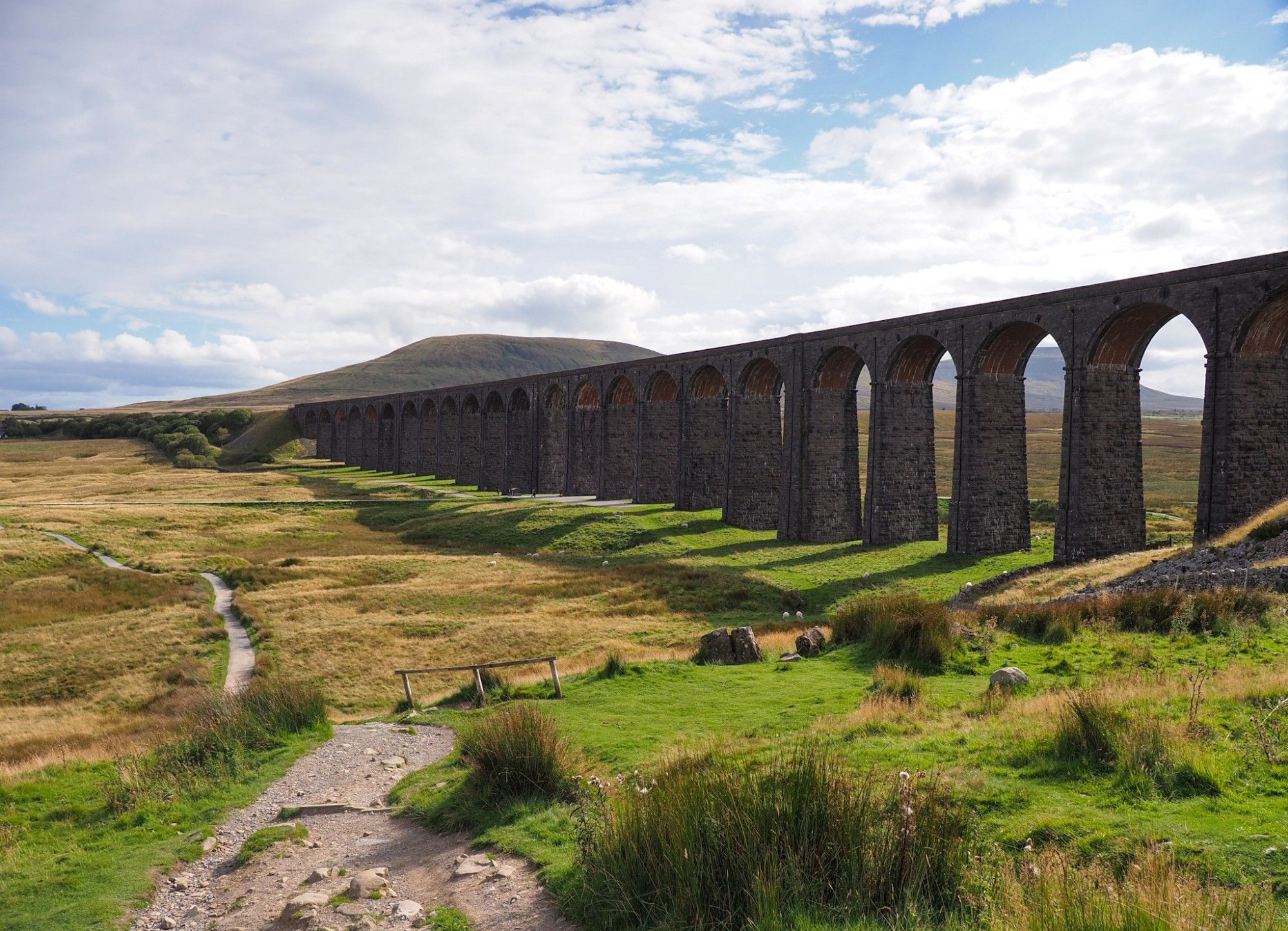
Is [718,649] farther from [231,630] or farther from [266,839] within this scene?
[231,630]

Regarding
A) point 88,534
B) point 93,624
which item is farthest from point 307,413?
point 93,624

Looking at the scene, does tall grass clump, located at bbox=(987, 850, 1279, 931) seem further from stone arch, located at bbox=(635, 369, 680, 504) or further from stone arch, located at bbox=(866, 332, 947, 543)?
stone arch, located at bbox=(635, 369, 680, 504)

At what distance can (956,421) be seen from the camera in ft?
105

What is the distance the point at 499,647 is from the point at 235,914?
16.0 meters

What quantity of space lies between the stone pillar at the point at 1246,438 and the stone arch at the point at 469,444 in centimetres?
5839

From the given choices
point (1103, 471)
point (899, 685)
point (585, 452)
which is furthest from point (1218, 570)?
point (585, 452)

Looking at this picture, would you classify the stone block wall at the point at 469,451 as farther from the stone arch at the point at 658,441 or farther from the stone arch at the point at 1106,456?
the stone arch at the point at 1106,456

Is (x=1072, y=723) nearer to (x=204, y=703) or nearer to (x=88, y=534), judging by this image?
(x=204, y=703)

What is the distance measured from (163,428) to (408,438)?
48.0m

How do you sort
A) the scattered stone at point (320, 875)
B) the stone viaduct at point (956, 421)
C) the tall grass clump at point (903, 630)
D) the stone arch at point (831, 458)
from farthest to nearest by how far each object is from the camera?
the stone arch at point (831, 458) → the stone viaduct at point (956, 421) → the tall grass clump at point (903, 630) → the scattered stone at point (320, 875)

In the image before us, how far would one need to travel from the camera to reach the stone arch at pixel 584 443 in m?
60.2

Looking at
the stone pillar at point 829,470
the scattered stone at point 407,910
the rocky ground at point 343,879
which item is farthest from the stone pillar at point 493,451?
the scattered stone at point 407,910

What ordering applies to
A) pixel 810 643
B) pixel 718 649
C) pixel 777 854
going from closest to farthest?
1. pixel 777 854
2. pixel 810 643
3. pixel 718 649

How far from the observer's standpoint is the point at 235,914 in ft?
26.3
